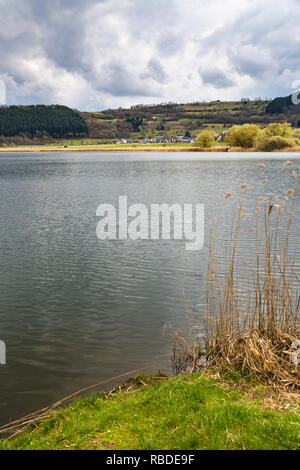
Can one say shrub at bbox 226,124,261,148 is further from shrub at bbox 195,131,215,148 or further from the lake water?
the lake water

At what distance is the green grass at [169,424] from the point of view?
4.91m

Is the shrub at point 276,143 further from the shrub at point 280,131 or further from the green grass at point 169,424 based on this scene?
the green grass at point 169,424

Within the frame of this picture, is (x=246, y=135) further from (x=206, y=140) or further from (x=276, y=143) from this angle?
(x=206, y=140)

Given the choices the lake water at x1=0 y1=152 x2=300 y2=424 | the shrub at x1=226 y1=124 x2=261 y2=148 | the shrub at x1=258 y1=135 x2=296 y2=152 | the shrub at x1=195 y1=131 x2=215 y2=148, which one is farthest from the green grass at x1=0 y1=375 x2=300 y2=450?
the shrub at x1=195 y1=131 x2=215 y2=148

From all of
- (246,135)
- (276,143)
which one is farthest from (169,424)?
(246,135)

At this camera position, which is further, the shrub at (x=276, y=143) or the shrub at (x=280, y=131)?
the shrub at (x=280, y=131)

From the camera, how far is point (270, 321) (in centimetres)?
757

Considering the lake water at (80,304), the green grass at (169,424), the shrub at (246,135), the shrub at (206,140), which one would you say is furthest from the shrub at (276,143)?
the green grass at (169,424)

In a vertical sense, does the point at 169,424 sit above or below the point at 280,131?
below

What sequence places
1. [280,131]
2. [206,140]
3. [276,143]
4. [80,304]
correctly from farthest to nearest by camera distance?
[206,140]
[280,131]
[276,143]
[80,304]

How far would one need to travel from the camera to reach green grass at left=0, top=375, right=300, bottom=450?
4914 millimetres

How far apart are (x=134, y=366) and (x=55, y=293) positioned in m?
5.10

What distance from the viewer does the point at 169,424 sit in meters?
5.43
